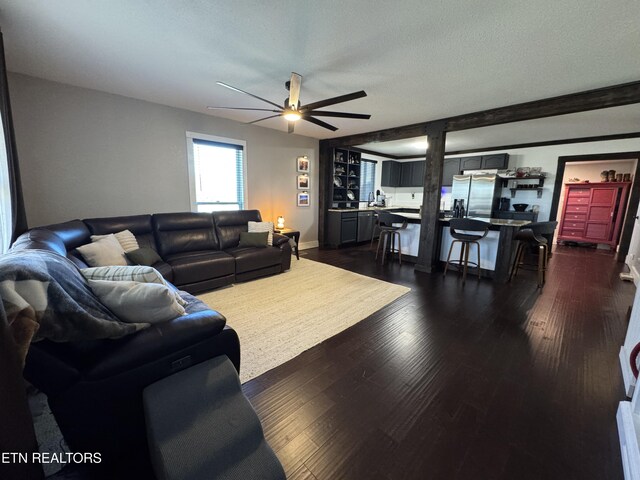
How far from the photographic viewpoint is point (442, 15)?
174 centimetres

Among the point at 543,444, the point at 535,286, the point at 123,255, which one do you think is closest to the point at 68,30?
the point at 123,255

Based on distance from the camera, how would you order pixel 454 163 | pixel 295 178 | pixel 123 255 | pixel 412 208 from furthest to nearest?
pixel 412 208
pixel 454 163
pixel 295 178
pixel 123 255

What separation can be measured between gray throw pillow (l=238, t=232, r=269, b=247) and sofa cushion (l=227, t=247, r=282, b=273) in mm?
122

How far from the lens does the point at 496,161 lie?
6.27m

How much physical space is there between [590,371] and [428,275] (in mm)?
2347

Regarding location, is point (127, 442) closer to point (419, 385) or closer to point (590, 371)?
point (419, 385)

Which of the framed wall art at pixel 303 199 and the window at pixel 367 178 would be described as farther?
the window at pixel 367 178

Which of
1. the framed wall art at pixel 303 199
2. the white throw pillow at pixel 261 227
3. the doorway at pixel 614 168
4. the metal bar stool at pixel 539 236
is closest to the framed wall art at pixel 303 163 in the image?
the framed wall art at pixel 303 199

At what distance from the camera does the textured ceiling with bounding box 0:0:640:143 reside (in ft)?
5.62

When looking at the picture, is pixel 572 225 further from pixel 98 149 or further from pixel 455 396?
pixel 98 149

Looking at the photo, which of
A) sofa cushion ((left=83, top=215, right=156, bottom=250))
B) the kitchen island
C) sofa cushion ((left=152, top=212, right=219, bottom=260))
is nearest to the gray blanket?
sofa cushion ((left=83, top=215, right=156, bottom=250))

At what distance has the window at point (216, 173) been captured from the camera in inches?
166

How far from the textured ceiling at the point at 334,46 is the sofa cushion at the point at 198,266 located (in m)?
2.09

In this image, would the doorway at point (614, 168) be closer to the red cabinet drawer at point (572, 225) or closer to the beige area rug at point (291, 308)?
the red cabinet drawer at point (572, 225)
